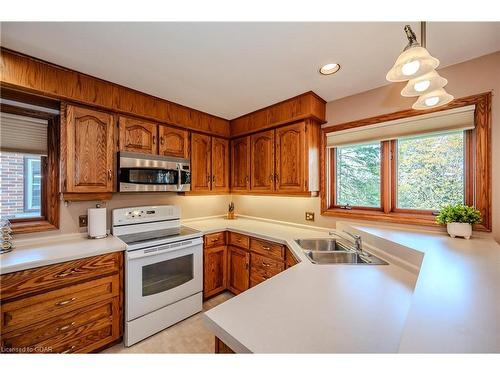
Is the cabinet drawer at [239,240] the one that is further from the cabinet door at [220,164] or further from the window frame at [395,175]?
the window frame at [395,175]

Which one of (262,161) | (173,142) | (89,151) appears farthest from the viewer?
(262,161)

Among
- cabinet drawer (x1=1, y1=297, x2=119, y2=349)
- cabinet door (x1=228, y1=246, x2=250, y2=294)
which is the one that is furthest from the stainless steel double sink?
cabinet drawer (x1=1, y1=297, x2=119, y2=349)

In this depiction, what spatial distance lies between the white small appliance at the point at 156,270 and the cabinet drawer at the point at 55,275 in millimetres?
141

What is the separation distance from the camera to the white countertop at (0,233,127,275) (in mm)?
1332

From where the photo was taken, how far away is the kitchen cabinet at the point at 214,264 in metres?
2.35

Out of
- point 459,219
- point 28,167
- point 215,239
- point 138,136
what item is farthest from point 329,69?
point 28,167

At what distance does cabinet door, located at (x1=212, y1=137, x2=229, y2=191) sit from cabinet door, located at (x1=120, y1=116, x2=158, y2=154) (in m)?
0.80

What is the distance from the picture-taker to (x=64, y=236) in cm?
191

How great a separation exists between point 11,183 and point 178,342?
2.00 metres

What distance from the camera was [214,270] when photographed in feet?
7.98

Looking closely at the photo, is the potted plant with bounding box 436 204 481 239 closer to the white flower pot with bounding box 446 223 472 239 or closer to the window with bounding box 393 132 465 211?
the white flower pot with bounding box 446 223 472 239

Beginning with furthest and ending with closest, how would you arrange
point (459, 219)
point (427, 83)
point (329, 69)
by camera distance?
1. point (329, 69)
2. point (459, 219)
3. point (427, 83)

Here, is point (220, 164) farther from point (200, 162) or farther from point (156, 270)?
point (156, 270)
